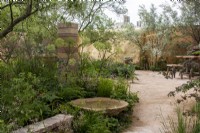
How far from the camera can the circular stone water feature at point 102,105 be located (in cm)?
430

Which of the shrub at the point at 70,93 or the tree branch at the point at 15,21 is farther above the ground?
the tree branch at the point at 15,21

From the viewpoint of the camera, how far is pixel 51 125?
11.2ft

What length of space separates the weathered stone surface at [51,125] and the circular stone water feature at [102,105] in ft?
1.59

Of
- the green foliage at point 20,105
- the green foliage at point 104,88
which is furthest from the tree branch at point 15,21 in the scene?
the green foliage at point 104,88

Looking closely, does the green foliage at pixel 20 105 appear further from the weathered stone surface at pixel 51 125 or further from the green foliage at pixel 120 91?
the green foliage at pixel 120 91

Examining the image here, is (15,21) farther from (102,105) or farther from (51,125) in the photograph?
(102,105)

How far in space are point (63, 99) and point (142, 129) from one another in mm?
1303

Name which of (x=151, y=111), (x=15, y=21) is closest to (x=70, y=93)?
(x=151, y=111)

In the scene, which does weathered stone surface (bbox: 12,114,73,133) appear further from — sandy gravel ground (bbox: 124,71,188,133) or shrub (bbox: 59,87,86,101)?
sandy gravel ground (bbox: 124,71,188,133)

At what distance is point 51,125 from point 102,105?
4.44ft

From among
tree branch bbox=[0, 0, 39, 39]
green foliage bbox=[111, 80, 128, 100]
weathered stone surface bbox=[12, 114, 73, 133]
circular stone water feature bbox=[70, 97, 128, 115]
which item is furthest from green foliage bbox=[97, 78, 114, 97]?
tree branch bbox=[0, 0, 39, 39]

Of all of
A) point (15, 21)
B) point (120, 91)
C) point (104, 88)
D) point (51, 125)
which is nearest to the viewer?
point (15, 21)

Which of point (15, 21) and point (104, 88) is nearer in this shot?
point (15, 21)

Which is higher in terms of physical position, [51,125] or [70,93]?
[70,93]
